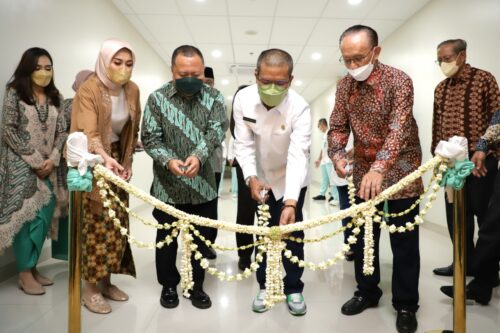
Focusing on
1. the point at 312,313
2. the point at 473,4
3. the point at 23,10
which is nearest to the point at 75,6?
the point at 23,10

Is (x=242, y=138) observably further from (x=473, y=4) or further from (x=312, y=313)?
(x=473, y=4)

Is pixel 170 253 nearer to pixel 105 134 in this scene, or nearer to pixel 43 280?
pixel 105 134

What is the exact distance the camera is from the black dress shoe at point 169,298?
6.30ft

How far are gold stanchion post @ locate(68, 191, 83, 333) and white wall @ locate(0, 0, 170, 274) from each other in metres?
1.36

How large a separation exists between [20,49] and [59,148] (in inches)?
32.4

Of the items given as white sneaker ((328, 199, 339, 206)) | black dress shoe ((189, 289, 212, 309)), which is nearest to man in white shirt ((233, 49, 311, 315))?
black dress shoe ((189, 289, 212, 309))

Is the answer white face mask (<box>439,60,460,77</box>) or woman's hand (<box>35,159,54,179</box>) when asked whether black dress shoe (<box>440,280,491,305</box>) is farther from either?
woman's hand (<box>35,159,54,179</box>)

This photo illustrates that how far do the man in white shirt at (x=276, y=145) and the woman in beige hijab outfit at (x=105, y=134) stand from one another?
593mm

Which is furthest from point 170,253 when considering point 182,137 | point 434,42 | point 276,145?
point 434,42

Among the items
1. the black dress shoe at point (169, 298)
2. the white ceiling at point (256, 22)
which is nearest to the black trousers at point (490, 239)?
the black dress shoe at point (169, 298)

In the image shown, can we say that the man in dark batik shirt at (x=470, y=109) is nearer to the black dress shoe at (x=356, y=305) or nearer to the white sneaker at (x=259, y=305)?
the black dress shoe at (x=356, y=305)

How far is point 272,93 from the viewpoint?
166 centimetres

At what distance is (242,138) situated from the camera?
6.13ft

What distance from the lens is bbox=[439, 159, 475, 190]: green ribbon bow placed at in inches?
50.3
